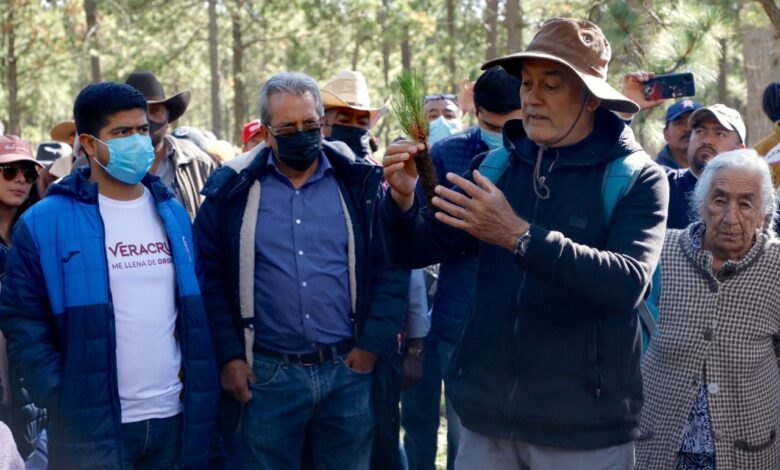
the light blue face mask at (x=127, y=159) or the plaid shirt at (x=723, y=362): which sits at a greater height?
the light blue face mask at (x=127, y=159)

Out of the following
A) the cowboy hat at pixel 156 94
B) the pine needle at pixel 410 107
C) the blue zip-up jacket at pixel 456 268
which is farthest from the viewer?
the cowboy hat at pixel 156 94

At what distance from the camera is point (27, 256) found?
396cm

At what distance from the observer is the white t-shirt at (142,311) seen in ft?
13.2

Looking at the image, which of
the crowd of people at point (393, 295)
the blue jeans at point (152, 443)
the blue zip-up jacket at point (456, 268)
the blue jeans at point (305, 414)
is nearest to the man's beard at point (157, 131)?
the crowd of people at point (393, 295)

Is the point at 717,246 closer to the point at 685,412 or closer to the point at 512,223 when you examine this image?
the point at 685,412

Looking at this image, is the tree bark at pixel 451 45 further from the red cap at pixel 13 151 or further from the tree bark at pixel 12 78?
the red cap at pixel 13 151

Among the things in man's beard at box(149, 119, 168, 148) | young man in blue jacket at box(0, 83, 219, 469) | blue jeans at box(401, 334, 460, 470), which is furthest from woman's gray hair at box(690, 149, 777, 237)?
man's beard at box(149, 119, 168, 148)

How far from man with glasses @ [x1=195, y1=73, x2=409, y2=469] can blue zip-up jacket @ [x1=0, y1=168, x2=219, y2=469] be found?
0.62 m

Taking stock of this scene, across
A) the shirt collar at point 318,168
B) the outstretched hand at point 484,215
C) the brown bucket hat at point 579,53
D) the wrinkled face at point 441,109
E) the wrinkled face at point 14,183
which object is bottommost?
the wrinkled face at point 14,183

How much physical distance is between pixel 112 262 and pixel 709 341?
8.18 ft

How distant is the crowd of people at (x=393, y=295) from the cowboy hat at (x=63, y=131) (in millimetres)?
4403

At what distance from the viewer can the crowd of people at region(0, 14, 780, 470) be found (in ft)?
10.1

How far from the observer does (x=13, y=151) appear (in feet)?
17.6

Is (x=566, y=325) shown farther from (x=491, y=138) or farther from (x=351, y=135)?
(x=351, y=135)
